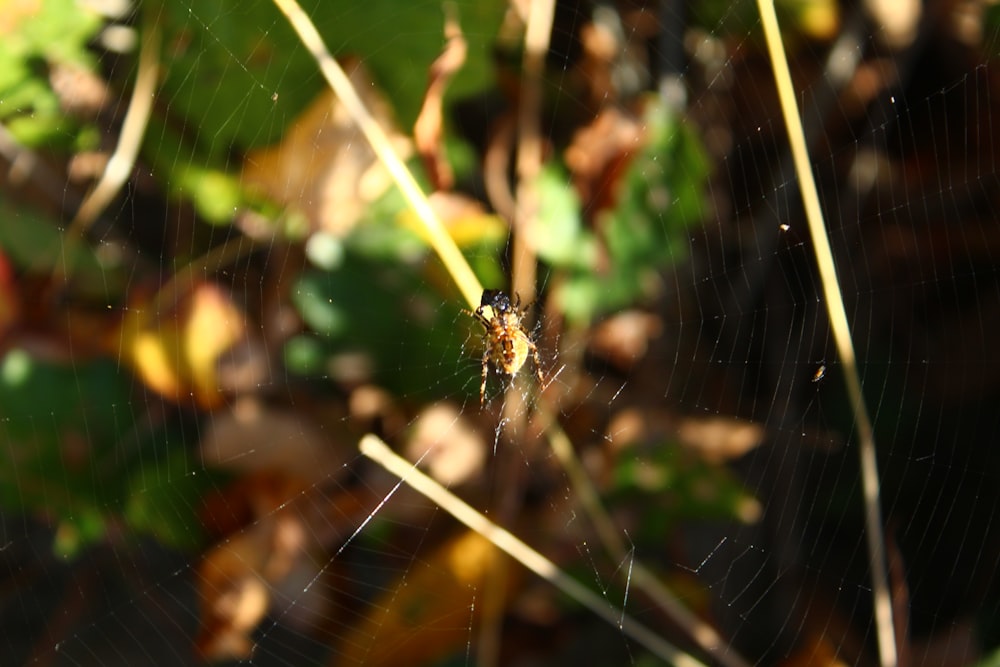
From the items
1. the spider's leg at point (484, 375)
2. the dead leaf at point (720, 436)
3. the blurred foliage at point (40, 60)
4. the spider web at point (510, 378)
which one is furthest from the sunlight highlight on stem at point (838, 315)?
the blurred foliage at point (40, 60)

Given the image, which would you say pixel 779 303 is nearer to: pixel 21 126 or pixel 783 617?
pixel 783 617

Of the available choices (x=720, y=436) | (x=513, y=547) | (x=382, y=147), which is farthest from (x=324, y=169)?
(x=720, y=436)

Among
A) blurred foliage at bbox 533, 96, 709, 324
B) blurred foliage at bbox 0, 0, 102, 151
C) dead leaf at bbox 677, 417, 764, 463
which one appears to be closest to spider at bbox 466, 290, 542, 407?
blurred foliage at bbox 533, 96, 709, 324

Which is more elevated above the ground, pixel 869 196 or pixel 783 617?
pixel 869 196

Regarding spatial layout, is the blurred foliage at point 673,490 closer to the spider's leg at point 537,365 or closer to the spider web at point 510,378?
the spider web at point 510,378

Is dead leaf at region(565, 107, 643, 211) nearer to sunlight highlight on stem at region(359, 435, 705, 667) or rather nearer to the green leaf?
sunlight highlight on stem at region(359, 435, 705, 667)

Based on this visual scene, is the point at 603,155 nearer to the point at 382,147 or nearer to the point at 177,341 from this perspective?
the point at 382,147

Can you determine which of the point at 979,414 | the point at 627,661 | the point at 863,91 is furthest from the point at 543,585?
the point at 863,91
